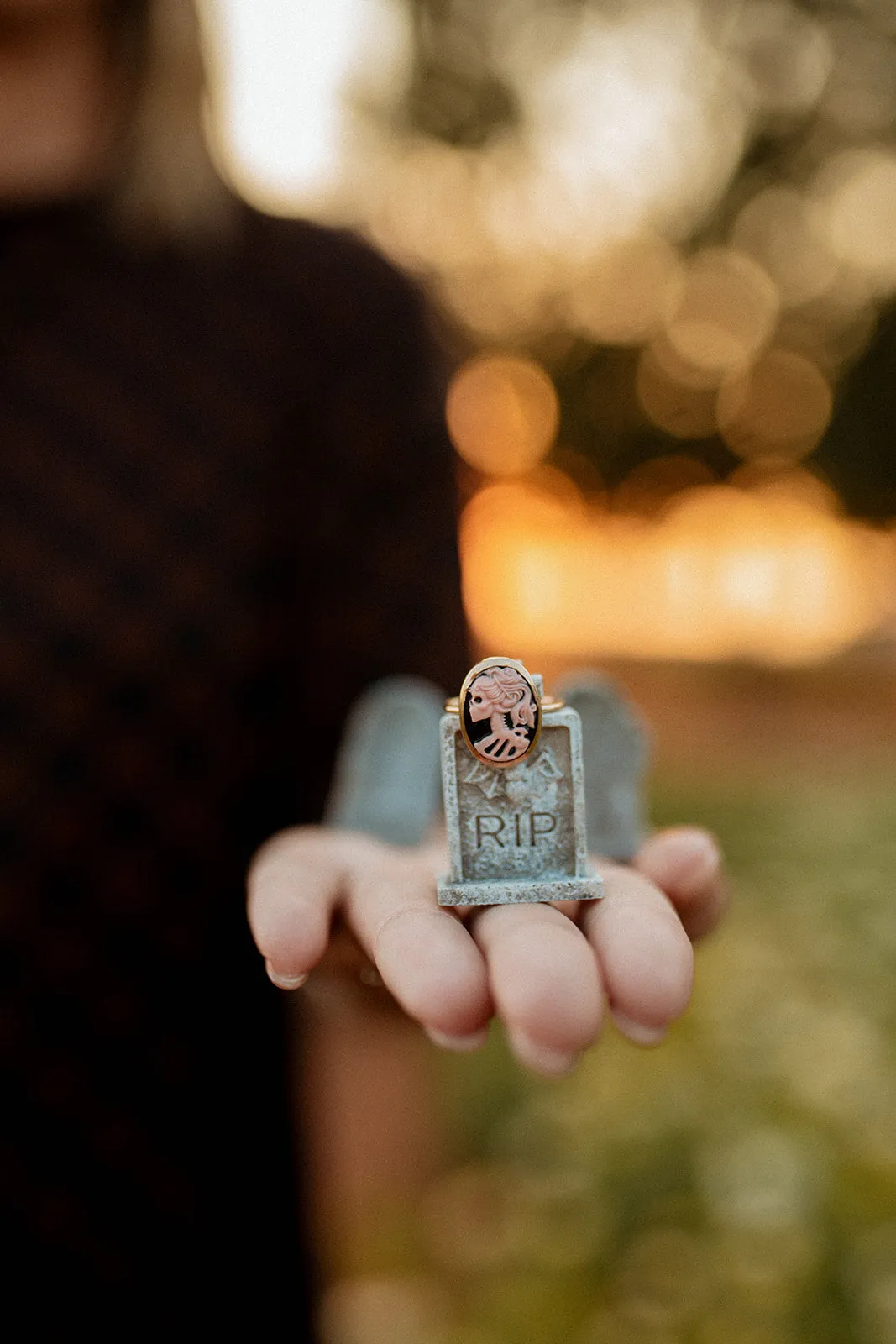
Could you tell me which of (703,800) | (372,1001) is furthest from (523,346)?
(372,1001)

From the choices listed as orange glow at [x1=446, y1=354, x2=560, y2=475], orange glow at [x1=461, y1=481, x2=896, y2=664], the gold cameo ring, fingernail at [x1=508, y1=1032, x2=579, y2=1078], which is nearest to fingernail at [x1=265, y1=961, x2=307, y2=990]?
fingernail at [x1=508, y1=1032, x2=579, y2=1078]

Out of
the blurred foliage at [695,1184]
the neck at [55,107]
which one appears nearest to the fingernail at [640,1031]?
the neck at [55,107]

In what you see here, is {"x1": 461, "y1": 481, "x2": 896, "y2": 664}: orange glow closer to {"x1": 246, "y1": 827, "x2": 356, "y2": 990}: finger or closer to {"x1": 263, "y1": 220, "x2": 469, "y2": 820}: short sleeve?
{"x1": 263, "y1": 220, "x2": 469, "y2": 820}: short sleeve

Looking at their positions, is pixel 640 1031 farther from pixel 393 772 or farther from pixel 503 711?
pixel 393 772

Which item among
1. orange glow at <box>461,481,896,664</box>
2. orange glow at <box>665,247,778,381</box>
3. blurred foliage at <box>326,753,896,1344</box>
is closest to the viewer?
blurred foliage at <box>326,753,896,1344</box>

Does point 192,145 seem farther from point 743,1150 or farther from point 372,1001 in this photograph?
point 743,1150

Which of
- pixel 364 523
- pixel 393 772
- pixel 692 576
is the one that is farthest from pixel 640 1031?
pixel 692 576

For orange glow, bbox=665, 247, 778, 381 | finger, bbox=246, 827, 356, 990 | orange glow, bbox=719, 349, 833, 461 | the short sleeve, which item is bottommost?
finger, bbox=246, 827, 356, 990
